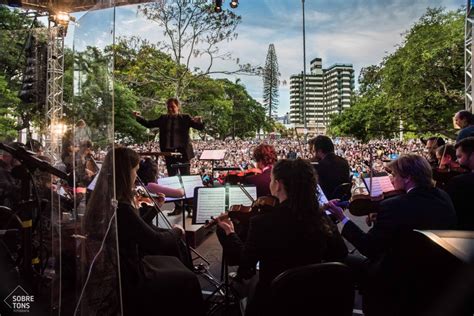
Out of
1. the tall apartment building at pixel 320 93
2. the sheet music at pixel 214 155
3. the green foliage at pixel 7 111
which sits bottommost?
the sheet music at pixel 214 155

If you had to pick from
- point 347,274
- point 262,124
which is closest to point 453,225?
point 347,274

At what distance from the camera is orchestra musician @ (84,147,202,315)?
65.2 inches

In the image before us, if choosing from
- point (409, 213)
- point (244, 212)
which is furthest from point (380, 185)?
point (244, 212)

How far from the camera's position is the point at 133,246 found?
1908mm

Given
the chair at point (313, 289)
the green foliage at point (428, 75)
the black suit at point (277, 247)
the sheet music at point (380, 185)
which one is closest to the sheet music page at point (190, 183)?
the sheet music at point (380, 185)

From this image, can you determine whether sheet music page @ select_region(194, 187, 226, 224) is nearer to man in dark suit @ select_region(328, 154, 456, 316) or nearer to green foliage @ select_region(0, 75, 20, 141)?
man in dark suit @ select_region(328, 154, 456, 316)

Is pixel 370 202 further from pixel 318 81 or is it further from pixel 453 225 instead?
pixel 318 81

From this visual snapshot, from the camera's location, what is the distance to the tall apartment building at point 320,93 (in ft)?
138

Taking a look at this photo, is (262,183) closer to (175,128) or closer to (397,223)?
(397,223)

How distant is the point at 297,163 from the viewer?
190cm

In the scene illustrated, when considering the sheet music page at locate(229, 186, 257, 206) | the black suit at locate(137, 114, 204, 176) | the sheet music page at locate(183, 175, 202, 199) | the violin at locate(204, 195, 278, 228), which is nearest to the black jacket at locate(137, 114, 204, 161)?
the black suit at locate(137, 114, 204, 176)

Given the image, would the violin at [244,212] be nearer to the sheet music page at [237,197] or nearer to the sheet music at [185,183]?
the sheet music page at [237,197]

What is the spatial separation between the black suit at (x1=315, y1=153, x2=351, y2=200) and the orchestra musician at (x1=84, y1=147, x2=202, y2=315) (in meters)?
2.38

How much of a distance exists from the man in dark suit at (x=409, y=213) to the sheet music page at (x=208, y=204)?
3.66ft
